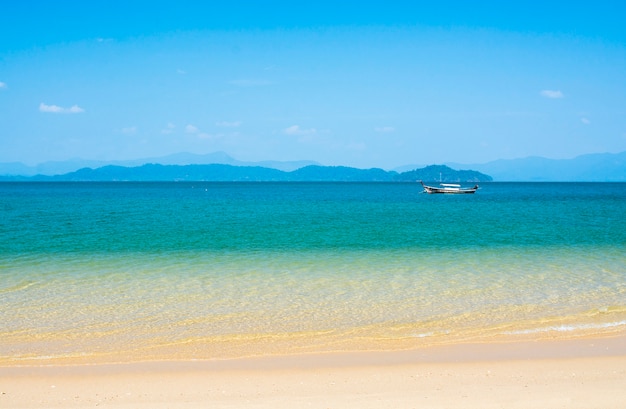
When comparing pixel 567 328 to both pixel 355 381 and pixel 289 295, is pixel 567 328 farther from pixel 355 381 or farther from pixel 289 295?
pixel 289 295

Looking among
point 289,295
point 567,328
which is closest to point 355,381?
point 567,328

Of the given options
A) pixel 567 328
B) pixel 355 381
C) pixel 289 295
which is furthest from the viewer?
pixel 289 295

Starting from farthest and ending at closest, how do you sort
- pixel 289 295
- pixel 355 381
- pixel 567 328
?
pixel 289 295 → pixel 567 328 → pixel 355 381

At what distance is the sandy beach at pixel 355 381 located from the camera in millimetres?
7777

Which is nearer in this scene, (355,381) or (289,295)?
(355,381)

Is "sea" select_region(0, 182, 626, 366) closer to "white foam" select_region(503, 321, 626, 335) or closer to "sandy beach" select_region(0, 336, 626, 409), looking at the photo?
"white foam" select_region(503, 321, 626, 335)

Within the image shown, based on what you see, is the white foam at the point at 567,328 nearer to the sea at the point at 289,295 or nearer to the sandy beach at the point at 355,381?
the sea at the point at 289,295

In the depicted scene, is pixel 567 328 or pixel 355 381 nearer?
pixel 355 381

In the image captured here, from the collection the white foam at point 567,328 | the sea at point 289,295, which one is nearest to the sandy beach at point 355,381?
the sea at point 289,295

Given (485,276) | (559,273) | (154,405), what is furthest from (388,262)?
(154,405)

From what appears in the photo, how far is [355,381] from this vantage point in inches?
340

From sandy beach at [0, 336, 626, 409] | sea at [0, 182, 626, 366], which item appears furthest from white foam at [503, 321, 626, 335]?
sandy beach at [0, 336, 626, 409]

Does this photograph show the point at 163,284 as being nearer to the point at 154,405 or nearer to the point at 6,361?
the point at 6,361

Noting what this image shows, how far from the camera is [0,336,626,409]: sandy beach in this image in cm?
778
